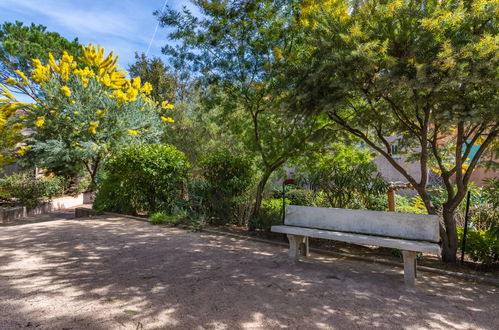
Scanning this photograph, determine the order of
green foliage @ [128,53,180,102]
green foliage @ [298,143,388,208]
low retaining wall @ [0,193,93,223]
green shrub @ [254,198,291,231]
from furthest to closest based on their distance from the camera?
green foliage @ [128,53,180,102] → low retaining wall @ [0,193,93,223] → green shrub @ [254,198,291,231] → green foliage @ [298,143,388,208]

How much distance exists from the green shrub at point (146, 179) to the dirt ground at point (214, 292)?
314 centimetres

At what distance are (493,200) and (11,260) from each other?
752 cm

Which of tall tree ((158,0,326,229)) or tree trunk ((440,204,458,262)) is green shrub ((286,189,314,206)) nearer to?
tall tree ((158,0,326,229))

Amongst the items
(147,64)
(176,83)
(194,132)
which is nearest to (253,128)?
(194,132)

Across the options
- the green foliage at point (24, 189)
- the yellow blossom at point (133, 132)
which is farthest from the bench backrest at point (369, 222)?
the green foliage at point (24, 189)

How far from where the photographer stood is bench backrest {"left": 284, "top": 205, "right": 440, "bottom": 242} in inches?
161

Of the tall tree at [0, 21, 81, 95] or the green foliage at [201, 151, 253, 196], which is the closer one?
the green foliage at [201, 151, 253, 196]

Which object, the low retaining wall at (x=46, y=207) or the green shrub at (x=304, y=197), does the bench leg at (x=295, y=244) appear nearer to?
the green shrub at (x=304, y=197)

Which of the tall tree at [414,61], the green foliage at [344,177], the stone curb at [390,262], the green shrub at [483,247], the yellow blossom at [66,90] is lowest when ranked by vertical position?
the stone curb at [390,262]

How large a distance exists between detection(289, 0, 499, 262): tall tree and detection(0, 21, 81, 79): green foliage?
16.9m

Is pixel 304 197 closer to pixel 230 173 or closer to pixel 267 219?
pixel 267 219

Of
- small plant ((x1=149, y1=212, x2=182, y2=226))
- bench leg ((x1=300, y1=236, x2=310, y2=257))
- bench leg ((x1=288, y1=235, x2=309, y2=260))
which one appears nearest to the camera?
bench leg ((x1=288, y1=235, x2=309, y2=260))

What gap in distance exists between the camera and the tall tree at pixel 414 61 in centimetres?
361

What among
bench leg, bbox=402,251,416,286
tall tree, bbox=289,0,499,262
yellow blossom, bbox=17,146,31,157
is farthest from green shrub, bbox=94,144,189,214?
bench leg, bbox=402,251,416,286
